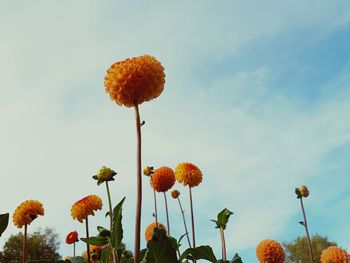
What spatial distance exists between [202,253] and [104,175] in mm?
623

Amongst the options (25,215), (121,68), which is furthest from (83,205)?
(121,68)

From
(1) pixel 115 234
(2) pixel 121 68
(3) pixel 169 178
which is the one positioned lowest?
(1) pixel 115 234

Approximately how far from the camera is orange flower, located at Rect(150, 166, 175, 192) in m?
3.83

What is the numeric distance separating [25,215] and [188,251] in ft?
5.78

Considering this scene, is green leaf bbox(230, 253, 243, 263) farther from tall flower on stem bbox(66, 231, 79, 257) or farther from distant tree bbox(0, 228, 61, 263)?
distant tree bbox(0, 228, 61, 263)

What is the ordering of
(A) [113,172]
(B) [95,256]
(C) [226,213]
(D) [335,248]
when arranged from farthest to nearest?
(B) [95,256] < (D) [335,248] < (C) [226,213] < (A) [113,172]

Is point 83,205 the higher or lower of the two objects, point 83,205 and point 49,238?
the lower

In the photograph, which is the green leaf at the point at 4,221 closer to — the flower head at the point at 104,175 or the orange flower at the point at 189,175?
the flower head at the point at 104,175

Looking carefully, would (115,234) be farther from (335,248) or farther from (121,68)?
(335,248)

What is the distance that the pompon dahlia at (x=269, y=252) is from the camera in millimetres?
2971

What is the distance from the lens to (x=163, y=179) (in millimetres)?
3836

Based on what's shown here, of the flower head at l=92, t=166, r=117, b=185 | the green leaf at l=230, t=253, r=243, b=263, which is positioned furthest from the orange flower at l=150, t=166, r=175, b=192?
the flower head at l=92, t=166, r=117, b=185

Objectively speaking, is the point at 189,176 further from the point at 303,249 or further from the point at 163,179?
the point at 303,249

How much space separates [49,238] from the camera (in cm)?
2073
